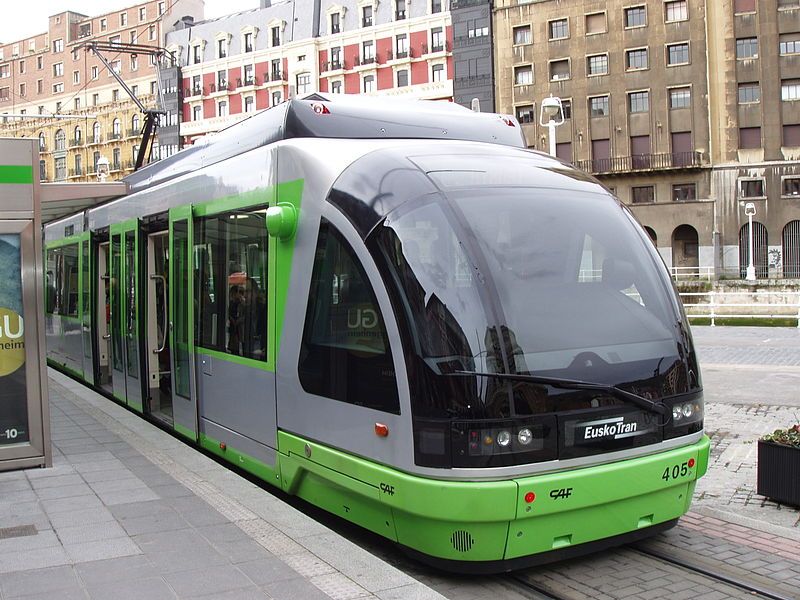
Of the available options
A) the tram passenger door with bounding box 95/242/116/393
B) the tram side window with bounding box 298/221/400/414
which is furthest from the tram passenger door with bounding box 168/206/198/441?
the tram passenger door with bounding box 95/242/116/393

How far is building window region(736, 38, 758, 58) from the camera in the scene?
51.3 m

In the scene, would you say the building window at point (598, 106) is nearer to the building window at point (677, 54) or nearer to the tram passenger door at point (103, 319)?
the building window at point (677, 54)

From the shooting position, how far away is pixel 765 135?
51.3 meters

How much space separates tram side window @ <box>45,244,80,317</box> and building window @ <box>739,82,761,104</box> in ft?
147

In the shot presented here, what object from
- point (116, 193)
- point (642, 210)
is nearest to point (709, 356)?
point (116, 193)

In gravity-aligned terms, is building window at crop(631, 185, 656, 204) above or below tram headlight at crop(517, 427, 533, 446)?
above

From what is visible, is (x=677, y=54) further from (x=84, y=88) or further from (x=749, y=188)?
(x=84, y=88)

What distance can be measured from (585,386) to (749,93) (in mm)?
51597

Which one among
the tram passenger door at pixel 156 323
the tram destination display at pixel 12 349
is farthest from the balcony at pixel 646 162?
the tram destination display at pixel 12 349

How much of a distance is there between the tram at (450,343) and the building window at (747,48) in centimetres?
4934

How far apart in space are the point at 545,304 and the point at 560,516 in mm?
1314

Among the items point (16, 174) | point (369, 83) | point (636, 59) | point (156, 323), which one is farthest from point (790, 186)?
point (16, 174)

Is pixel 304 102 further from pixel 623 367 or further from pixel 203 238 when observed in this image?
pixel 623 367

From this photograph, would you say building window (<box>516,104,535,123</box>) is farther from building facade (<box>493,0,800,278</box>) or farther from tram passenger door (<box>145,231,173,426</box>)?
tram passenger door (<box>145,231,173,426</box>)
